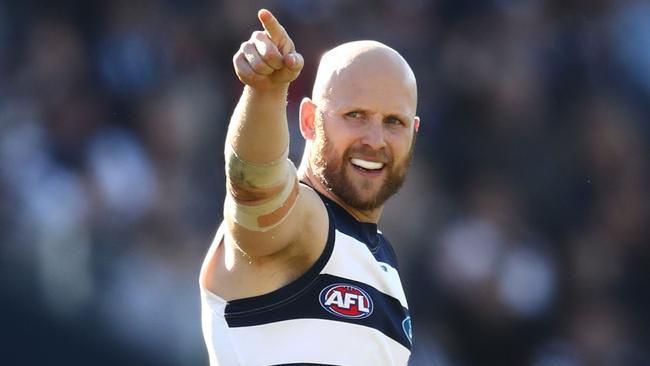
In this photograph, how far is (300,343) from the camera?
11.9 ft

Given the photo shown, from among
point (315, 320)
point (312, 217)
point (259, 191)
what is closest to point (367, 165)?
point (312, 217)

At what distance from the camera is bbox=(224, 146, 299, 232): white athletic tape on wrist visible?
131 inches

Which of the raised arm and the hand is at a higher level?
the hand

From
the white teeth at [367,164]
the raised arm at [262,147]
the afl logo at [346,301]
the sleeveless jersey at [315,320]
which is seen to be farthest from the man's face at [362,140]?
the raised arm at [262,147]

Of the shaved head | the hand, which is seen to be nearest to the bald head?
the shaved head

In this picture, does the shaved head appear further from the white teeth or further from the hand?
the hand

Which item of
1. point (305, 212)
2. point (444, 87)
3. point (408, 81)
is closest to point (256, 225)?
point (305, 212)

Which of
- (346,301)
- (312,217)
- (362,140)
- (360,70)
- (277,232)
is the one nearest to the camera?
(277,232)

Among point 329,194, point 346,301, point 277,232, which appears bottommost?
point 346,301

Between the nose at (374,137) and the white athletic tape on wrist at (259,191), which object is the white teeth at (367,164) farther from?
the white athletic tape on wrist at (259,191)

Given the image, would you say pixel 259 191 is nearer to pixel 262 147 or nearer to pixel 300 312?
pixel 262 147

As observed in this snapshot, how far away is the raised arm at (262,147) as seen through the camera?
312 centimetres

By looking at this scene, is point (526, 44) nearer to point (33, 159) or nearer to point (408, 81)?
point (33, 159)

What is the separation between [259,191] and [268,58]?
1.45 ft
